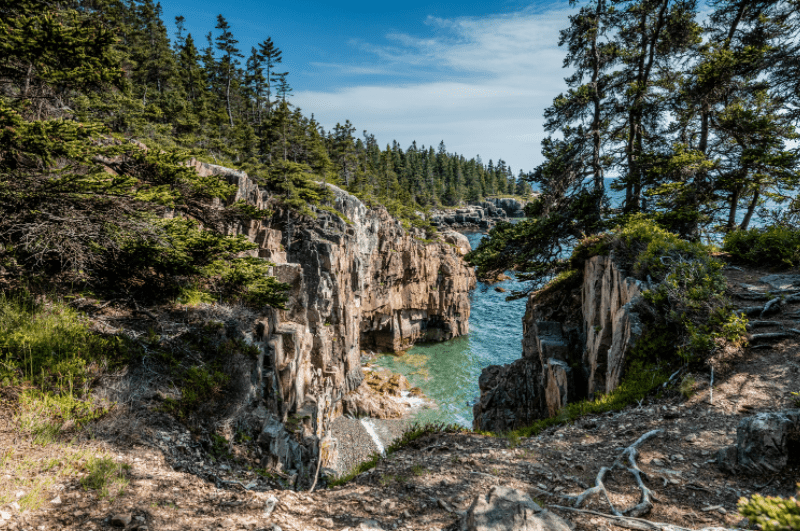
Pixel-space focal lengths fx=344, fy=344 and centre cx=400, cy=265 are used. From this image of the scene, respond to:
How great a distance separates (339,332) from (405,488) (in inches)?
1017

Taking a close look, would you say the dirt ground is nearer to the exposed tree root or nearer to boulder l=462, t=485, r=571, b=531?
the exposed tree root

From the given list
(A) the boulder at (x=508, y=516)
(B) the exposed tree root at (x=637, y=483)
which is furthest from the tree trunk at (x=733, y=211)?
(A) the boulder at (x=508, y=516)

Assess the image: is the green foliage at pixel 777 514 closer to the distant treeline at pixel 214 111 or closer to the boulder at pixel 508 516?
the boulder at pixel 508 516

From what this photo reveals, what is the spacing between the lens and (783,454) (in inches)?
156

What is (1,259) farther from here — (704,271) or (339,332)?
(339,332)

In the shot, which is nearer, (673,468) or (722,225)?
(673,468)

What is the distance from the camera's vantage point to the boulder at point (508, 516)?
3197 mm

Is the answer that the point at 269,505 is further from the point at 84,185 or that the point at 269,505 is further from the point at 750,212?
the point at 750,212

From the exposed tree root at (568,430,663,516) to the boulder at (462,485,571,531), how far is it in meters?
0.88

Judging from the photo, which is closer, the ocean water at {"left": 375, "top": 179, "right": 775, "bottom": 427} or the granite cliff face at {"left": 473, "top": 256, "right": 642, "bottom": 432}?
the granite cliff face at {"left": 473, "top": 256, "right": 642, "bottom": 432}

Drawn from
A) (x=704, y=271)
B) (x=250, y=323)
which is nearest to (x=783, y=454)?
(x=704, y=271)

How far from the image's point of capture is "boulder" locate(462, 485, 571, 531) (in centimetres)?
320

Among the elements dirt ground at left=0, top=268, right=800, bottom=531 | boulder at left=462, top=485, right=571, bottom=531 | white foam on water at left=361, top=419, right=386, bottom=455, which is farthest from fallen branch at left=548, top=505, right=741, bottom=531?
white foam on water at left=361, top=419, right=386, bottom=455

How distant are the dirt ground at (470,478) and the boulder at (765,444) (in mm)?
111
